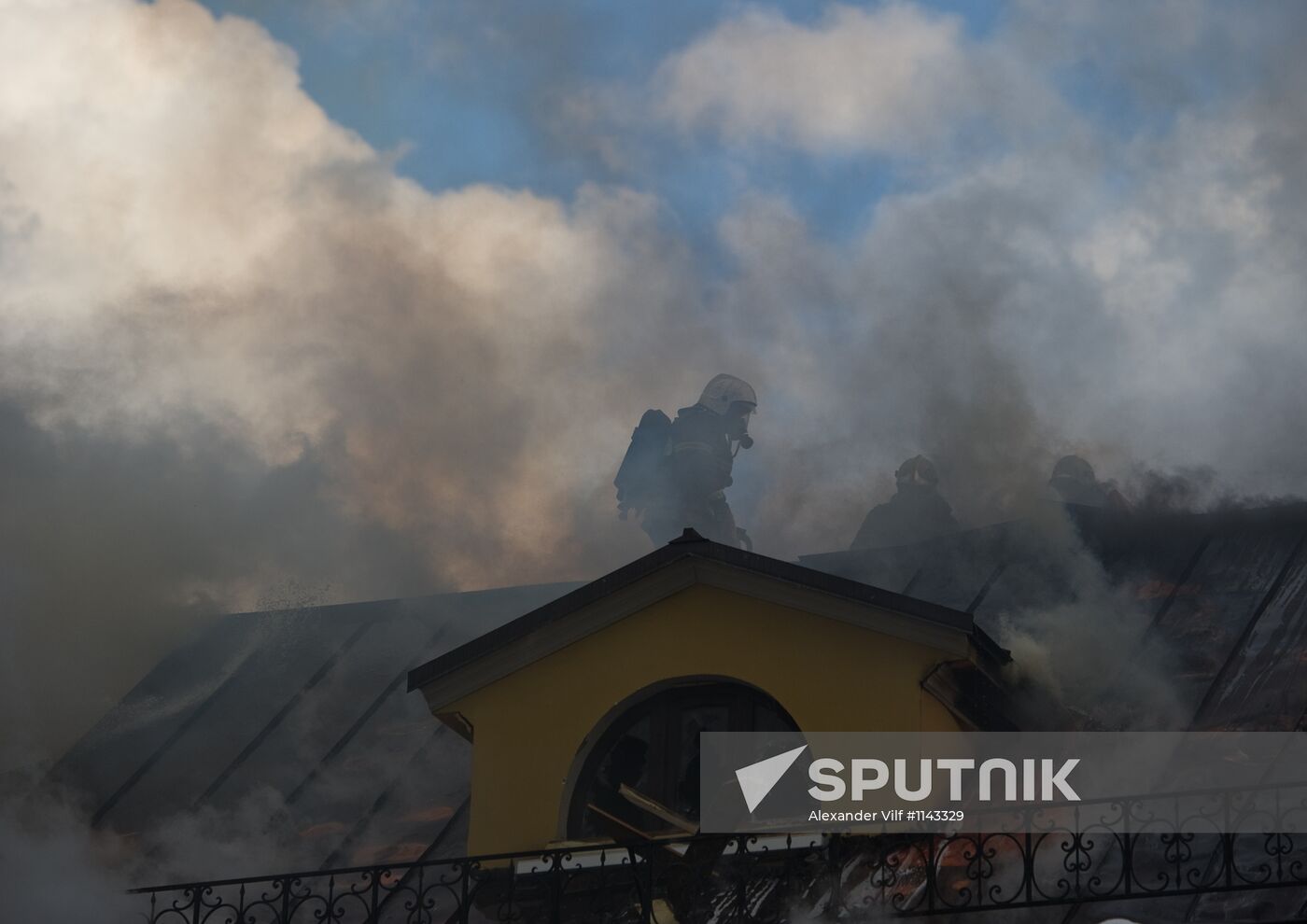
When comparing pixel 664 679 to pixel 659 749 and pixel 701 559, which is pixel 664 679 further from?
pixel 701 559

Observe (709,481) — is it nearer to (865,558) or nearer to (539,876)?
(865,558)

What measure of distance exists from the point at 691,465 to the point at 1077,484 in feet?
13.9

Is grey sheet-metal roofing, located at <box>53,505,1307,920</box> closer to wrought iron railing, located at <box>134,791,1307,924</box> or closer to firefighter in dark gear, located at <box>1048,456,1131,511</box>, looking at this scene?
wrought iron railing, located at <box>134,791,1307,924</box>

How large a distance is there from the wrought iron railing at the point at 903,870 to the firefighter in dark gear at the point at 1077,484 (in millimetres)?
8186

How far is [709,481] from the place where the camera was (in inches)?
891

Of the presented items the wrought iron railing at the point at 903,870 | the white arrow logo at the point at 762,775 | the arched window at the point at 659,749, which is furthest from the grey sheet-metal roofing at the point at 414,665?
the wrought iron railing at the point at 903,870

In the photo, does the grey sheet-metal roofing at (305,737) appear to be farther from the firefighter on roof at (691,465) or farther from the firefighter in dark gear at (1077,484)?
the firefighter in dark gear at (1077,484)

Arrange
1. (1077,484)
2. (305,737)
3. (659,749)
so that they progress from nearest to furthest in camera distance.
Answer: (659,749)
(305,737)
(1077,484)

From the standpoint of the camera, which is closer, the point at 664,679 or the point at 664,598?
the point at 664,679

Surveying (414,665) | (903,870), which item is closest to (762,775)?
(903,870)

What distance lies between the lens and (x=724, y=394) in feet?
76.3

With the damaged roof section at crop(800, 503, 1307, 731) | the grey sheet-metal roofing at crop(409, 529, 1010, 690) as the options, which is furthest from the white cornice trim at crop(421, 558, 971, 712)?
the damaged roof section at crop(800, 503, 1307, 731)

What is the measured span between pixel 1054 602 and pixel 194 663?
953cm

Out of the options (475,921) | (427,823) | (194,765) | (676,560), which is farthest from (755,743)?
(194,765)
